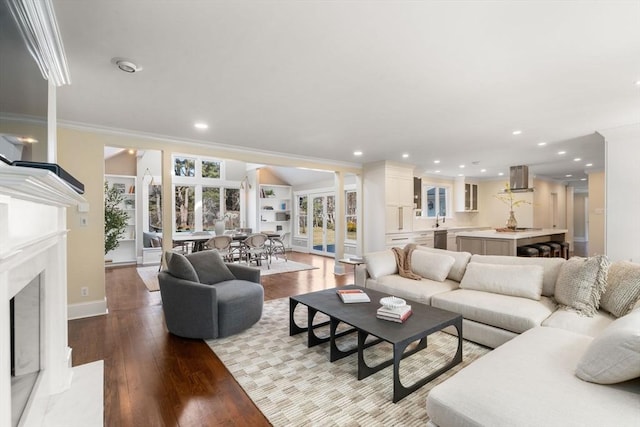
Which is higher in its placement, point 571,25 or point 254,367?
point 571,25

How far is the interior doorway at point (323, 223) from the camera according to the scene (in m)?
9.37

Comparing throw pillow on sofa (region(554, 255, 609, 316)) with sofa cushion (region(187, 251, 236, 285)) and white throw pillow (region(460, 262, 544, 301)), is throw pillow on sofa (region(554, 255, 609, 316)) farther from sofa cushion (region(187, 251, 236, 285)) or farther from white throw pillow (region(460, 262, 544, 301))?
sofa cushion (region(187, 251, 236, 285))

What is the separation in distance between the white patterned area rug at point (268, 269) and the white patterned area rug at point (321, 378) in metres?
3.29

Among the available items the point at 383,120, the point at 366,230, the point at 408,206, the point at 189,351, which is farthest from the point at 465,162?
the point at 189,351

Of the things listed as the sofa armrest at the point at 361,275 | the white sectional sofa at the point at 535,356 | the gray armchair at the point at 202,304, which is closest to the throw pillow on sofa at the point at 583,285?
the white sectional sofa at the point at 535,356

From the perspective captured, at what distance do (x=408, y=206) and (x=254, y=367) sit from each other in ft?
17.6

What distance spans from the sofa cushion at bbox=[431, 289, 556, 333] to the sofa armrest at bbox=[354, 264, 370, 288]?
1.02 meters

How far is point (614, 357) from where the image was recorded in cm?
137

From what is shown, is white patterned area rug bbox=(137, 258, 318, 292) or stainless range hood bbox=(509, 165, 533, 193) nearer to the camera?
white patterned area rug bbox=(137, 258, 318, 292)

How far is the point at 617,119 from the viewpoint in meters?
3.72

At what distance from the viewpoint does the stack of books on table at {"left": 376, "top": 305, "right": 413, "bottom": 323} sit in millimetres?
2365

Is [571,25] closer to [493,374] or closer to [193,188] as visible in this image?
[493,374]

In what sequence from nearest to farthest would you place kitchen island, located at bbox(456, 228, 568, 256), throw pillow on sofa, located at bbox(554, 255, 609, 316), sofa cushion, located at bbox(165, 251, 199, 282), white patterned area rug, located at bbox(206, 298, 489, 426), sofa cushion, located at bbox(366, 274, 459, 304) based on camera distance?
white patterned area rug, located at bbox(206, 298, 489, 426) → throw pillow on sofa, located at bbox(554, 255, 609, 316) → sofa cushion, located at bbox(165, 251, 199, 282) → sofa cushion, located at bbox(366, 274, 459, 304) → kitchen island, located at bbox(456, 228, 568, 256)

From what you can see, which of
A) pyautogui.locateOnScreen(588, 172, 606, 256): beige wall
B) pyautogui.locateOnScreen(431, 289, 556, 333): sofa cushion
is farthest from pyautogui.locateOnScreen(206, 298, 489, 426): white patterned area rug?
pyautogui.locateOnScreen(588, 172, 606, 256): beige wall
